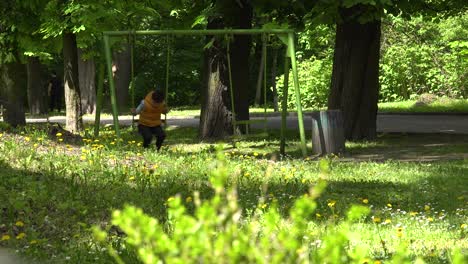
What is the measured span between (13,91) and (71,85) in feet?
7.52

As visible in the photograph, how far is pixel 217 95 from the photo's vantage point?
19594 millimetres

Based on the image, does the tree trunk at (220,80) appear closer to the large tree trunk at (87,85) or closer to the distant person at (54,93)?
the large tree trunk at (87,85)

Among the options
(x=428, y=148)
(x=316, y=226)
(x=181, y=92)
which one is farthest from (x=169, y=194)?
(x=181, y=92)

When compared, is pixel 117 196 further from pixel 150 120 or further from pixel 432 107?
pixel 432 107

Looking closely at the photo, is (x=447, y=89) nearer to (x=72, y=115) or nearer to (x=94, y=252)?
(x=72, y=115)

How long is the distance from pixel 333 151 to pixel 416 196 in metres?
6.15

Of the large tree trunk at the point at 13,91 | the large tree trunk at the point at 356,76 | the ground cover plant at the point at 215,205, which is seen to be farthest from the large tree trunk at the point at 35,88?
the ground cover plant at the point at 215,205

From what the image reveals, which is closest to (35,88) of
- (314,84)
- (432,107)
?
(314,84)

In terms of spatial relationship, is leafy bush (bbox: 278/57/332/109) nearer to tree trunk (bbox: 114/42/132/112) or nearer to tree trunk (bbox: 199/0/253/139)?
tree trunk (bbox: 114/42/132/112)

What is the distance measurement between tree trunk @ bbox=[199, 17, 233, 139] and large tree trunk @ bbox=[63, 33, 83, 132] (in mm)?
3716

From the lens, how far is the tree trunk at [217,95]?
1959cm

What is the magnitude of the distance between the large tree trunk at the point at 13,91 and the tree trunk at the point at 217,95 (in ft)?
13.6

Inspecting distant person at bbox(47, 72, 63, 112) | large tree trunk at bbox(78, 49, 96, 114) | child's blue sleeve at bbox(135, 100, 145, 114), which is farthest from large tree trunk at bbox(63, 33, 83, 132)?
distant person at bbox(47, 72, 63, 112)

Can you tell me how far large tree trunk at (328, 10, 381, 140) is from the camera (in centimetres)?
1875
